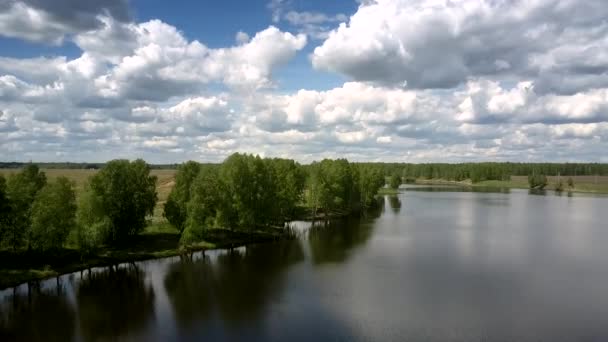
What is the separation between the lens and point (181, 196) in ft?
213

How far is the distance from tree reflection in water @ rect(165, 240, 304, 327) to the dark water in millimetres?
140

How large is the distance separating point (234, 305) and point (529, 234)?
183 feet

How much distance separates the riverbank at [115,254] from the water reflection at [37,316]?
249cm

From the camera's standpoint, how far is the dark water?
32.8 m

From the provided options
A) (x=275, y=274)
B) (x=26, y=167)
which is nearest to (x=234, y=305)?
(x=275, y=274)

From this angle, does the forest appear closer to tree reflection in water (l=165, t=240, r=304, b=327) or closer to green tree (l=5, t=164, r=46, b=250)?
green tree (l=5, t=164, r=46, b=250)

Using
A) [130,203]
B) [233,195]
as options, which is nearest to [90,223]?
[130,203]

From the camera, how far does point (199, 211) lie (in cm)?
6103

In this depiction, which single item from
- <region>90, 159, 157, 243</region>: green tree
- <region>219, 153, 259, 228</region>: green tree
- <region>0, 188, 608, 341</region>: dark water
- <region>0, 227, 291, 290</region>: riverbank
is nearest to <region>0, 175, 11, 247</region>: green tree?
<region>0, 227, 291, 290</region>: riverbank

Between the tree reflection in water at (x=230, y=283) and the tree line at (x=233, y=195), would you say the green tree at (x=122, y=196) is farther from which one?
the tree reflection in water at (x=230, y=283)

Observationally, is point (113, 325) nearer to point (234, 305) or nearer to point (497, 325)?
point (234, 305)

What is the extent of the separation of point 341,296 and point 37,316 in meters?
24.9

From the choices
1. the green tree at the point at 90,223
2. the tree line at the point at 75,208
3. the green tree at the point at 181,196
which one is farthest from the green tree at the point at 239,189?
the green tree at the point at 90,223

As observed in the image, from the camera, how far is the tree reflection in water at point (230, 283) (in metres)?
37.1
